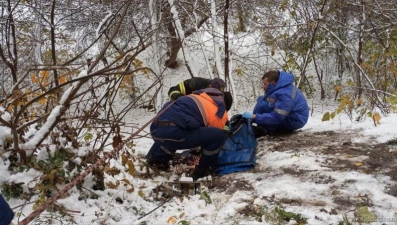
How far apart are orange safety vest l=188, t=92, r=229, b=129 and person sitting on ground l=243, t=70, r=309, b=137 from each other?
0.64 m

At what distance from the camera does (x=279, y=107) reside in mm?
4473

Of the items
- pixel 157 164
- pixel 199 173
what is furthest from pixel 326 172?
pixel 157 164

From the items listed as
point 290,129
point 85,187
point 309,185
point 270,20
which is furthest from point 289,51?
point 85,187

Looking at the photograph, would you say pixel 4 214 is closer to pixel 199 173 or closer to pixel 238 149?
pixel 199 173

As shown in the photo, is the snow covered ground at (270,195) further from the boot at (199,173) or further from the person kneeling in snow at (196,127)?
the person kneeling in snow at (196,127)

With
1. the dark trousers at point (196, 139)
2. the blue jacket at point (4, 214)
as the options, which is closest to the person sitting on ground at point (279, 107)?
the dark trousers at point (196, 139)

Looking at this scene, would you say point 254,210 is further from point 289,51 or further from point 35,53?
point 289,51

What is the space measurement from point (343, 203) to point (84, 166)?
7.04 ft

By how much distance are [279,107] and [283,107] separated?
0.05 m

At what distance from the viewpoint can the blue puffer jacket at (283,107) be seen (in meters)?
4.48

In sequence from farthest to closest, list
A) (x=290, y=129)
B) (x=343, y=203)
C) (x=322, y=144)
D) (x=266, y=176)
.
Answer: (x=290, y=129) → (x=322, y=144) → (x=266, y=176) → (x=343, y=203)

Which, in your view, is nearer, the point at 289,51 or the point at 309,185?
the point at 309,185

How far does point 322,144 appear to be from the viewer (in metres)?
4.01

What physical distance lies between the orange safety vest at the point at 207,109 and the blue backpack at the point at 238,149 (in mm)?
288
